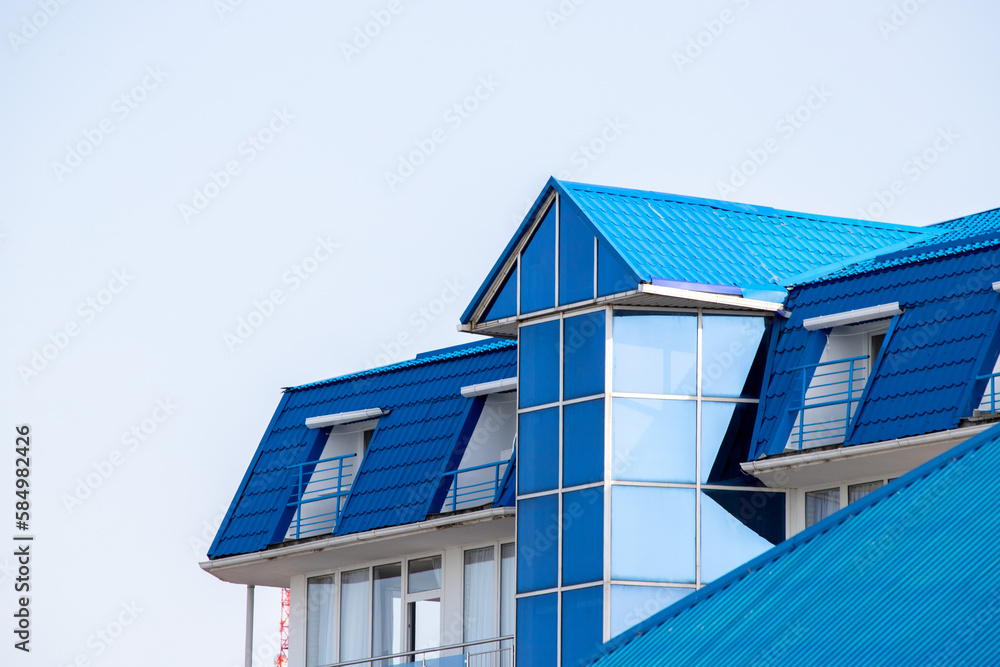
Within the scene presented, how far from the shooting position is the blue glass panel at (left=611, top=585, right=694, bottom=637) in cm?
2669

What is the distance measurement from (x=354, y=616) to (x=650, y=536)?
844 centimetres

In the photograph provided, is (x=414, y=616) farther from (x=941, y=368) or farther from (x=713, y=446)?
(x=941, y=368)

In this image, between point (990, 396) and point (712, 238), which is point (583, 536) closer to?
point (712, 238)

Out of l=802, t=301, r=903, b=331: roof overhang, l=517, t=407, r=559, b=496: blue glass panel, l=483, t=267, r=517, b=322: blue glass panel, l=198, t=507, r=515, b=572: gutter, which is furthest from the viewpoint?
l=198, t=507, r=515, b=572: gutter

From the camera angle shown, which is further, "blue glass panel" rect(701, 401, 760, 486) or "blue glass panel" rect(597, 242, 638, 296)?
"blue glass panel" rect(701, 401, 760, 486)

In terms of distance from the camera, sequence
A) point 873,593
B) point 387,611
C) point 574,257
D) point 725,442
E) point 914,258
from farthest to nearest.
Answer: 1. point 387,611
2. point 574,257
3. point 914,258
4. point 725,442
5. point 873,593

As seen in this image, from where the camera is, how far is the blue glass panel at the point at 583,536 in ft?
88.6

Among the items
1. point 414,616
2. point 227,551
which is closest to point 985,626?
point 414,616

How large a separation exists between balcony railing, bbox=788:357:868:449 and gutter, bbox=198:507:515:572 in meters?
4.89

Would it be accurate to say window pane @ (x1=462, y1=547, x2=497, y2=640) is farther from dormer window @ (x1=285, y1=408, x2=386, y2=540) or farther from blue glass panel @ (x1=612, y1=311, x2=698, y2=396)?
blue glass panel @ (x1=612, y1=311, x2=698, y2=396)

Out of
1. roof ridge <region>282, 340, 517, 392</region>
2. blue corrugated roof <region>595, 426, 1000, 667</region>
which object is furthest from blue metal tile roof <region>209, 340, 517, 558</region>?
blue corrugated roof <region>595, 426, 1000, 667</region>

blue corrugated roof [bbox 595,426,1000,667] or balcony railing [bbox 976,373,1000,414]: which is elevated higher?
balcony railing [bbox 976,373,1000,414]

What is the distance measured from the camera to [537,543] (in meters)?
28.0

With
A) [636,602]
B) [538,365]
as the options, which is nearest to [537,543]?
[636,602]
